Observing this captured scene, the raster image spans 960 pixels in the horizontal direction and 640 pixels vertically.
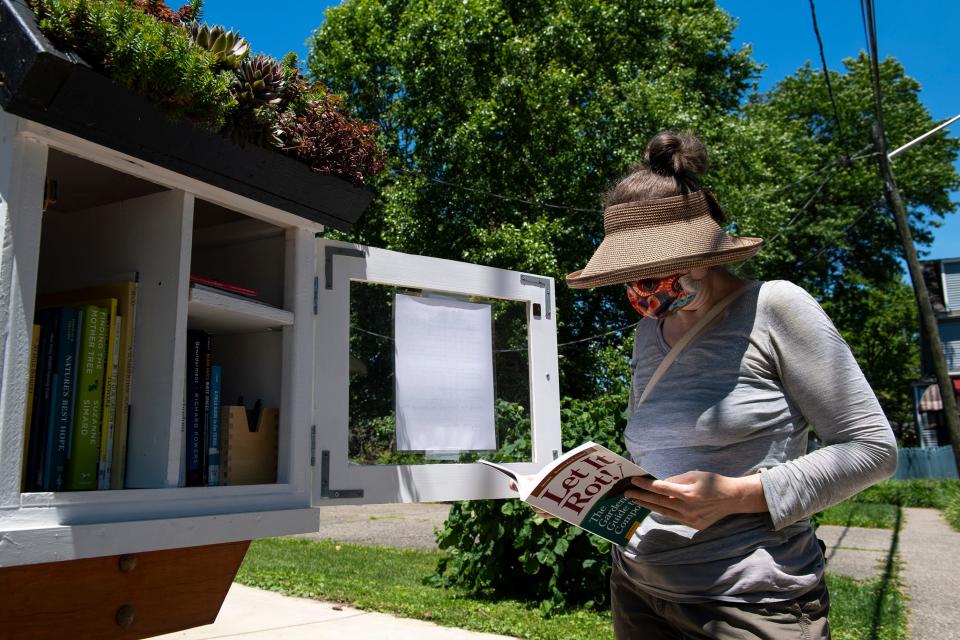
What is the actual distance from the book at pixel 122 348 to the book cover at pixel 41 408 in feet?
0.51

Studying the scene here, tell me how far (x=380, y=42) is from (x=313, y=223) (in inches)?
532

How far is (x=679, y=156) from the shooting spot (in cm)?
172

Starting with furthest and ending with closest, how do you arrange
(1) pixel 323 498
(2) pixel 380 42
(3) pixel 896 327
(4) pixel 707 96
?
(3) pixel 896 327 → (4) pixel 707 96 → (2) pixel 380 42 → (1) pixel 323 498

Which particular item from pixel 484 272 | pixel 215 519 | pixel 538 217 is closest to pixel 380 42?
pixel 538 217

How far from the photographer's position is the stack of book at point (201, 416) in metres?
2.07

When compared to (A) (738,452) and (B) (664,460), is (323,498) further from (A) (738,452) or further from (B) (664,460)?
(A) (738,452)

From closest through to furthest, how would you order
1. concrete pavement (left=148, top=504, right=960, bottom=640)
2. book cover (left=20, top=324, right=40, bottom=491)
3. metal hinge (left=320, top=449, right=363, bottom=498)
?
book cover (left=20, top=324, right=40, bottom=491), metal hinge (left=320, top=449, right=363, bottom=498), concrete pavement (left=148, top=504, right=960, bottom=640)

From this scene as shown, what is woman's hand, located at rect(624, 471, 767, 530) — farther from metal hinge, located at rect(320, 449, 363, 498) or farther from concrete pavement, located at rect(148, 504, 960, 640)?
concrete pavement, located at rect(148, 504, 960, 640)

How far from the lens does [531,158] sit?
13.9 m

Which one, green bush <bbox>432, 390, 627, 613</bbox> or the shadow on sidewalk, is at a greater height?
green bush <bbox>432, 390, 627, 613</bbox>

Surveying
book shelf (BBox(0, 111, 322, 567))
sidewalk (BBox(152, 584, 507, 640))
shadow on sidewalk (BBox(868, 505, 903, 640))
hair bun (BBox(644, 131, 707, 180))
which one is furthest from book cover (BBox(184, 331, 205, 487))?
shadow on sidewalk (BBox(868, 505, 903, 640))

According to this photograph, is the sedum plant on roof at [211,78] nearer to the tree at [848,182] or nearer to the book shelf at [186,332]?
the book shelf at [186,332]

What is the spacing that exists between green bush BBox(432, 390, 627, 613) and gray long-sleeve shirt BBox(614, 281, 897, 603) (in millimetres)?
3748

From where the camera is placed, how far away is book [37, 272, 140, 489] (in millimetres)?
1867
